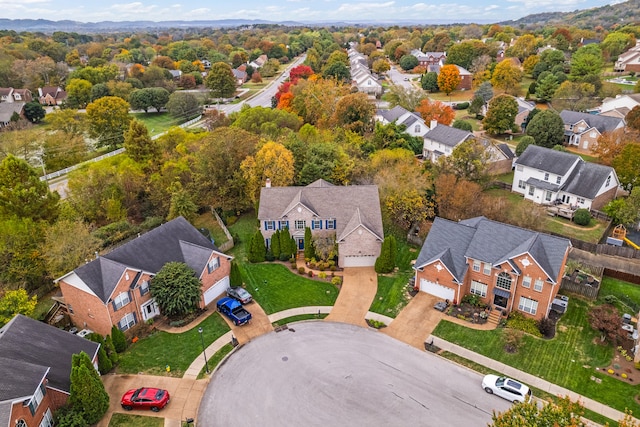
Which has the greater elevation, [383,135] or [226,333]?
[383,135]

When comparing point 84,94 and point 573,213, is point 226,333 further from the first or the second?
point 84,94

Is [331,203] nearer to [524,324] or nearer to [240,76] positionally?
[524,324]

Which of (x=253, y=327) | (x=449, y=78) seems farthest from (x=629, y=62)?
(x=253, y=327)

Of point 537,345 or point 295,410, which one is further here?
point 537,345

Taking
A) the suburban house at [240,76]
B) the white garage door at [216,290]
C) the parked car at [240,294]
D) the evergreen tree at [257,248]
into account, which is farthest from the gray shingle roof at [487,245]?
the suburban house at [240,76]

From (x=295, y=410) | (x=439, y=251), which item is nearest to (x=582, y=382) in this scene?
(x=439, y=251)

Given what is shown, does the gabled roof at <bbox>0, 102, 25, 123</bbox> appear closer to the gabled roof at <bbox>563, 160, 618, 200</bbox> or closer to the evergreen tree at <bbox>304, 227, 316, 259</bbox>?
the evergreen tree at <bbox>304, 227, 316, 259</bbox>
